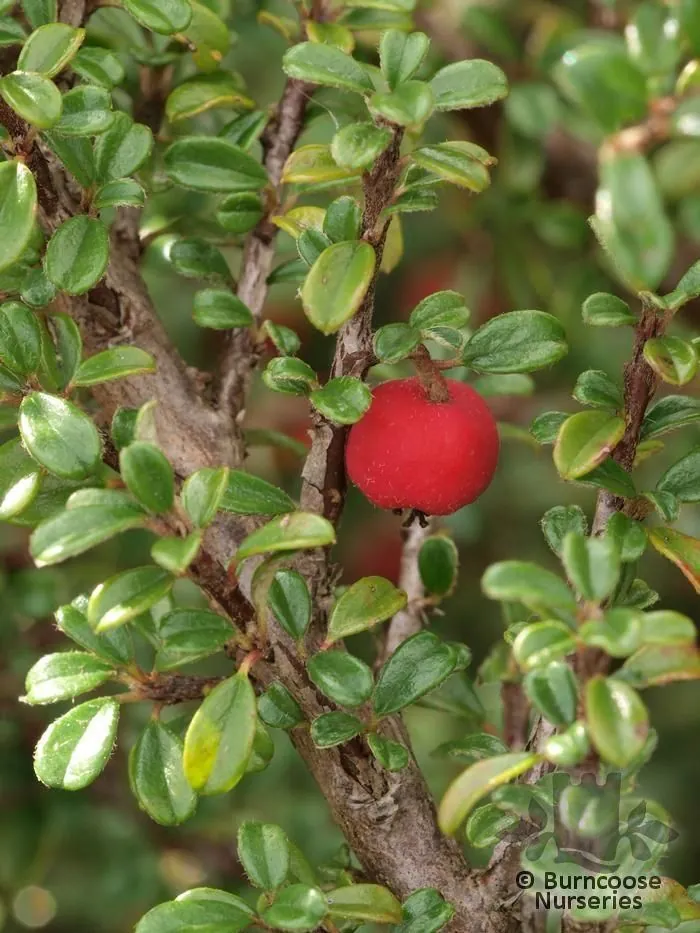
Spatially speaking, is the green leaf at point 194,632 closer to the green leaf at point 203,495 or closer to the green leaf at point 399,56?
the green leaf at point 203,495

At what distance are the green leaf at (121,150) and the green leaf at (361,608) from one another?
0.37 meters

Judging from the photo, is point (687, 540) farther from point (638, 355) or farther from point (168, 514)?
point (168, 514)

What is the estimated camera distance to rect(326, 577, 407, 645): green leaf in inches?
34.3

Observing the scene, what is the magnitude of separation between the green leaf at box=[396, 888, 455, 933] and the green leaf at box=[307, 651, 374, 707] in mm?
166

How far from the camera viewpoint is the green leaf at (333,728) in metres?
0.83

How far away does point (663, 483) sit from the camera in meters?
0.88

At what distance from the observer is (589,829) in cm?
71

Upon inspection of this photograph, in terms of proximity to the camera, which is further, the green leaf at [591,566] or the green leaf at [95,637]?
the green leaf at [95,637]

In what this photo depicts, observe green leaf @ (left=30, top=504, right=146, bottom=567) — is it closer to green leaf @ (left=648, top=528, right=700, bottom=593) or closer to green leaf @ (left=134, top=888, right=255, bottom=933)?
green leaf @ (left=134, top=888, right=255, bottom=933)

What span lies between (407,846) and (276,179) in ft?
1.98

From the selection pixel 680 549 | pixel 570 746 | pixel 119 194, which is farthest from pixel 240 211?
pixel 570 746

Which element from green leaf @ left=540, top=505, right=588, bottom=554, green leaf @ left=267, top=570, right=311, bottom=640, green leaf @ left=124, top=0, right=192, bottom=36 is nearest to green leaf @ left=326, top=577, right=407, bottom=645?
green leaf @ left=267, top=570, right=311, bottom=640

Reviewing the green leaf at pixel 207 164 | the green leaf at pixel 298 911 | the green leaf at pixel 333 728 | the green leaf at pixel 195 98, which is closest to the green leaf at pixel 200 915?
the green leaf at pixel 298 911

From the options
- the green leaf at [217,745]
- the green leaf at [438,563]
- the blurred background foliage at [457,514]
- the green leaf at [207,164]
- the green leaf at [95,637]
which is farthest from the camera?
the blurred background foliage at [457,514]
